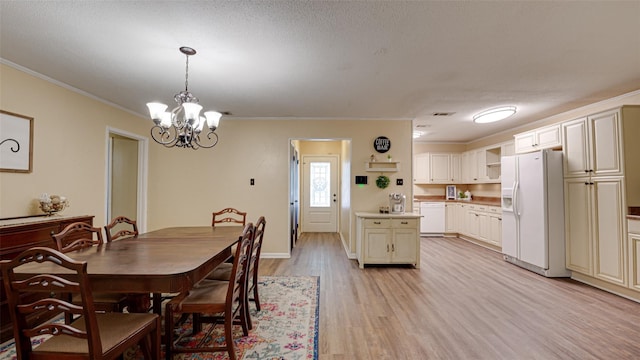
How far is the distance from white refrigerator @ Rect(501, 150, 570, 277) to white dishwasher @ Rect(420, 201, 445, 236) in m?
2.33

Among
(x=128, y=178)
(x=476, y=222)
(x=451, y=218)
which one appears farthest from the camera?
(x=451, y=218)

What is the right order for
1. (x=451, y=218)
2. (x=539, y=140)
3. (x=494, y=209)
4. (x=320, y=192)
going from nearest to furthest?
(x=539, y=140)
(x=494, y=209)
(x=451, y=218)
(x=320, y=192)

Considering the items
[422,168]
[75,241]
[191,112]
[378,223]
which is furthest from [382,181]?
[75,241]

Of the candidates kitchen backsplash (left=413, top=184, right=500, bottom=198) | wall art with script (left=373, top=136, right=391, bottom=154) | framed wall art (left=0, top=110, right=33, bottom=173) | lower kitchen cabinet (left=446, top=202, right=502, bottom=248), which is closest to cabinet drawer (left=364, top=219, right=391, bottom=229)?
wall art with script (left=373, top=136, right=391, bottom=154)

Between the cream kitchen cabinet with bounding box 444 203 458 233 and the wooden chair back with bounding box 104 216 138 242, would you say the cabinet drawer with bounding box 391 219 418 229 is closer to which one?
the cream kitchen cabinet with bounding box 444 203 458 233

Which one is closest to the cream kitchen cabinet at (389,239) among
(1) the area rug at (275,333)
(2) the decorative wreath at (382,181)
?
(2) the decorative wreath at (382,181)

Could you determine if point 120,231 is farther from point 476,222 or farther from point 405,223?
point 476,222

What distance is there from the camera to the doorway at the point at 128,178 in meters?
4.40

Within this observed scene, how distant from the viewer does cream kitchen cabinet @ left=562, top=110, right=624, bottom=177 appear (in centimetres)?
305

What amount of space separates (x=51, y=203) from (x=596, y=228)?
613 centimetres

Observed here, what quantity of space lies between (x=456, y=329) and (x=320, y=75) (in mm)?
2732

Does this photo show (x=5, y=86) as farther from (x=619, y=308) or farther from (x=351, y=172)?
(x=619, y=308)

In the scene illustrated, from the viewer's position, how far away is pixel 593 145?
3.29m

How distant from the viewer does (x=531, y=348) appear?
206 centimetres
